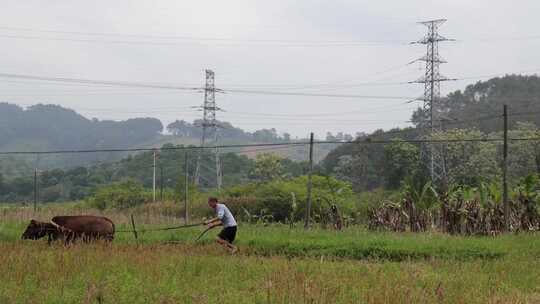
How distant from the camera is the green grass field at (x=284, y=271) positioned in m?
8.82

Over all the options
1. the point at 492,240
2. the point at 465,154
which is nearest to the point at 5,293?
the point at 492,240

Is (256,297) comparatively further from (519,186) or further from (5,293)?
(519,186)

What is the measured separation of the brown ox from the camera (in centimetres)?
1590

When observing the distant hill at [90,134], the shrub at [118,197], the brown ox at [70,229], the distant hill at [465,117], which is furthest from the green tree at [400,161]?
the distant hill at [90,134]

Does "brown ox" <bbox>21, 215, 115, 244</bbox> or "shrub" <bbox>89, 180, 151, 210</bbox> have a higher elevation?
"brown ox" <bbox>21, 215, 115, 244</bbox>

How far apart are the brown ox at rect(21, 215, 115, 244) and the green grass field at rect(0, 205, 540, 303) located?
0.37 meters

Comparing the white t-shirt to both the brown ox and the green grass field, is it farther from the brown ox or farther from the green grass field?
the brown ox

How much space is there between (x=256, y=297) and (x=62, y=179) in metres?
56.3

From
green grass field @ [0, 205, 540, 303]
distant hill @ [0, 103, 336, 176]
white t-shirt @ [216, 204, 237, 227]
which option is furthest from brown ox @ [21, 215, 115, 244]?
distant hill @ [0, 103, 336, 176]

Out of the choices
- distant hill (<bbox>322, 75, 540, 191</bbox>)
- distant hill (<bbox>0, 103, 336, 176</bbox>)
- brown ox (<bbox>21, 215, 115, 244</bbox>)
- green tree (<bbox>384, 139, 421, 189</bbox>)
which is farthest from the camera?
distant hill (<bbox>0, 103, 336, 176</bbox>)

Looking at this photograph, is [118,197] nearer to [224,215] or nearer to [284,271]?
[224,215]

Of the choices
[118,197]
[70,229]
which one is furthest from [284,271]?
[118,197]

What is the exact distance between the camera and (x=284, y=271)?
11227mm

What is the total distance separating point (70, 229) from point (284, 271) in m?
6.99
